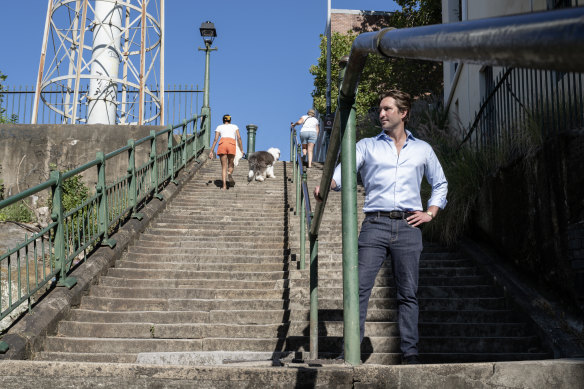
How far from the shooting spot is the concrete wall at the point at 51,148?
46.3 feet

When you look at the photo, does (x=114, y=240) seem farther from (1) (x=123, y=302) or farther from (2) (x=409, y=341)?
(2) (x=409, y=341)

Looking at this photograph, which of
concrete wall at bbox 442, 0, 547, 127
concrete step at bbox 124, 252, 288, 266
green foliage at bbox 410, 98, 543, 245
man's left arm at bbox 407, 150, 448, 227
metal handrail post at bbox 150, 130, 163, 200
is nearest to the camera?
man's left arm at bbox 407, 150, 448, 227

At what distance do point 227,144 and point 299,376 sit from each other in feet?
35.1

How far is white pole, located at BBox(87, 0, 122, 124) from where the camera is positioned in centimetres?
1678

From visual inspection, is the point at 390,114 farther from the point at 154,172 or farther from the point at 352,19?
the point at 352,19

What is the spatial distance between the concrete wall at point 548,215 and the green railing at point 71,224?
4258 mm

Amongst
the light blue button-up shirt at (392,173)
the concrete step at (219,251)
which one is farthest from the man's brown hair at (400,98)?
the concrete step at (219,251)

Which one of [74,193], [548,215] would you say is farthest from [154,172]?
[548,215]

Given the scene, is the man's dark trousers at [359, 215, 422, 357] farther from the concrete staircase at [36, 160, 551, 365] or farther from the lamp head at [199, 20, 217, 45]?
the lamp head at [199, 20, 217, 45]

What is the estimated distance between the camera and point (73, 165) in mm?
14281

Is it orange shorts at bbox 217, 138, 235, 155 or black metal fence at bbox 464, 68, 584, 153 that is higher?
orange shorts at bbox 217, 138, 235, 155

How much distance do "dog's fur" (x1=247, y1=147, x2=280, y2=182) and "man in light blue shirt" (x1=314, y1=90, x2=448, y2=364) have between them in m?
9.72

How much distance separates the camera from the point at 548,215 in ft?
17.7

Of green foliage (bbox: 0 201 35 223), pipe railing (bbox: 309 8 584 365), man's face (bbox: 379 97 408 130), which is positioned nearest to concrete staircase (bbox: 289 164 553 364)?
man's face (bbox: 379 97 408 130)
